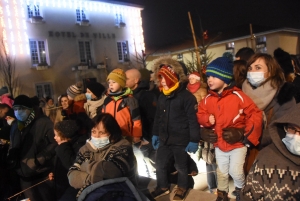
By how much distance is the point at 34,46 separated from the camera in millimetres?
22422

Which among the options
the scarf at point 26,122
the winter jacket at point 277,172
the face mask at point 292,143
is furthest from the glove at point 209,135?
the scarf at point 26,122

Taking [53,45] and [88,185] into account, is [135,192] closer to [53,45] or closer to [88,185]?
[88,185]

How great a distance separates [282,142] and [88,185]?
1.97m

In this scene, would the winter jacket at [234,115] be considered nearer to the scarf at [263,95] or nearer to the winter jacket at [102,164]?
the scarf at [263,95]

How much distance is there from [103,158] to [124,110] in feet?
4.65

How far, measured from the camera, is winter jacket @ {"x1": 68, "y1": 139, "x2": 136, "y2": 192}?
322 centimetres

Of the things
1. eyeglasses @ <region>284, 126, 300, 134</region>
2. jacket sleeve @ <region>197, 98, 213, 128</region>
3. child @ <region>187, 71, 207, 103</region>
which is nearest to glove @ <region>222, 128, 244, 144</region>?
jacket sleeve @ <region>197, 98, 213, 128</region>

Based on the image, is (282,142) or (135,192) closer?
(282,142)

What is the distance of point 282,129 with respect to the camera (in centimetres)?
257

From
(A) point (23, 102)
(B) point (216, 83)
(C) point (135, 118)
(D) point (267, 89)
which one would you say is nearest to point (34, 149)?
(A) point (23, 102)

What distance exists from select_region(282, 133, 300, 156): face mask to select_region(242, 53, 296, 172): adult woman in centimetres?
110

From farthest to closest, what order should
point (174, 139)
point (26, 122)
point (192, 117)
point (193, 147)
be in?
1. point (26, 122)
2. point (174, 139)
3. point (192, 117)
4. point (193, 147)

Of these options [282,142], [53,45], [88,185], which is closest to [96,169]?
[88,185]

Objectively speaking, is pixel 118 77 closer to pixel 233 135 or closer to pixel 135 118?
pixel 135 118
